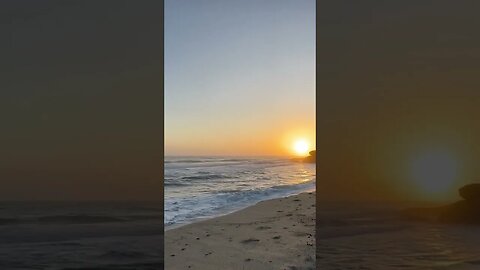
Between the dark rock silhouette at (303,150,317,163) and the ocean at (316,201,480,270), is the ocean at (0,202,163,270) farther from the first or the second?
the dark rock silhouette at (303,150,317,163)

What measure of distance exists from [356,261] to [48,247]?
1.58 m

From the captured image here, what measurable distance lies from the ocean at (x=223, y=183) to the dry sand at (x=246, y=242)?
0.20 metres

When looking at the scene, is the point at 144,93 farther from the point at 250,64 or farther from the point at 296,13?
the point at 296,13

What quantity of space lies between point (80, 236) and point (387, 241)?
1.58 m

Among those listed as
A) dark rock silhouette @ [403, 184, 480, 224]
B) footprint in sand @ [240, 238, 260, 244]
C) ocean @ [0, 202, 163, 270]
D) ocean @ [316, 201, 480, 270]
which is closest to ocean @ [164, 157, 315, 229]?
footprint in sand @ [240, 238, 260, 244]

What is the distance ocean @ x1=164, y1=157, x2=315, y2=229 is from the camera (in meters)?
3.59

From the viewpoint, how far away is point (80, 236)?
2.47 meters

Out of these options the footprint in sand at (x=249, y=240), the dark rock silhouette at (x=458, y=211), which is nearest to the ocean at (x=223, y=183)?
the footprint in sand at (x=249, y=240)

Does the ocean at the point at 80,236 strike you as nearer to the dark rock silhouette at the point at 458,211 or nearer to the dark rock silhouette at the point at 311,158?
the dark rock silhouette at the point at 311,158

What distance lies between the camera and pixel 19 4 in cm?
251

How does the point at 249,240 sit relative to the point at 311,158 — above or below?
below

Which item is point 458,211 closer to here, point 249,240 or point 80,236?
point 249,240

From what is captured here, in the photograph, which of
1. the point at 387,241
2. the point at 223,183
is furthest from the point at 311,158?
Answer: the point at 223,183

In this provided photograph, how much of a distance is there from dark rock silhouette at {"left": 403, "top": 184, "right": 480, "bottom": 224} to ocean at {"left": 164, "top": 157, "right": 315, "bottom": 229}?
1113 mm
